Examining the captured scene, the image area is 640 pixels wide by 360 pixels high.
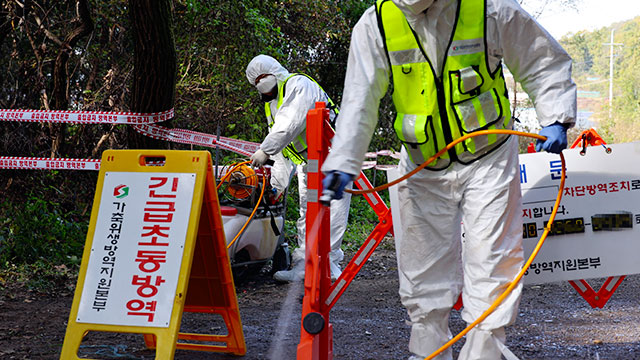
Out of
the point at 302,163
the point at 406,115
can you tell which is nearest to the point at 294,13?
the point at 302,163

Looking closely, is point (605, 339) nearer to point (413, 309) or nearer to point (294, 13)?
point (413, 309)

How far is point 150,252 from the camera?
379cm

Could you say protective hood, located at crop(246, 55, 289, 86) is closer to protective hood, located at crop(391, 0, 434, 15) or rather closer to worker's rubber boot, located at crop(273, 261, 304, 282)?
worker's rubber boot, located at crop(273, 261, 304, 282)

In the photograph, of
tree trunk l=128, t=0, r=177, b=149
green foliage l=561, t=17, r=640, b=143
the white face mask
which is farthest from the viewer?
green foliage l=561, t=17, r=640, b=143

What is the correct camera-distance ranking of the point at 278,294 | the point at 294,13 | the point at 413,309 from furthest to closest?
1. the point at 294,13
2. the point at 278,294
3. the point at 413,309

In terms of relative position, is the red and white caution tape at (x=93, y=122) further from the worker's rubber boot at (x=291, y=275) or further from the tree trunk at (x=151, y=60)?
the worker's rubber boot at (x=291, y=275)

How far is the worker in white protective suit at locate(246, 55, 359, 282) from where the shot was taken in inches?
235

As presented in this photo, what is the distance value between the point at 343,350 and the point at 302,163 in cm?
254

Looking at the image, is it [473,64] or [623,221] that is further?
[623,221]

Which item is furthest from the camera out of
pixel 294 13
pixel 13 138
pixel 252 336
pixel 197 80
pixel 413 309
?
pixel 294 13

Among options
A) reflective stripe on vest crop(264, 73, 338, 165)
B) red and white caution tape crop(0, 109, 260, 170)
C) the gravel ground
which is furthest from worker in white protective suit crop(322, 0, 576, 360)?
red and white caution tape crop(0, 109, 260, 170)

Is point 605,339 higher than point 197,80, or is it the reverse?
point 197,80

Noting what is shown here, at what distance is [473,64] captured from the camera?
10.1 feet

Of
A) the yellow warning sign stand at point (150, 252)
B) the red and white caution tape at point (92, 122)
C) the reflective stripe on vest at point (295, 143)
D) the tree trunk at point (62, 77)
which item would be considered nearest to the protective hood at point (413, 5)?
the yellow warning sign stand at point (150, 252)
